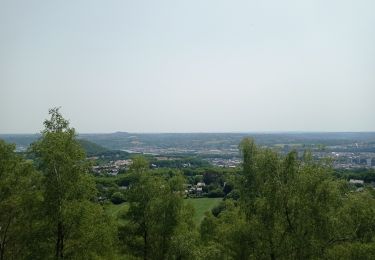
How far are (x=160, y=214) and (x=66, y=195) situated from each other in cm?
898

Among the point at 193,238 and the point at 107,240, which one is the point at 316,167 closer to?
the point at 193,238

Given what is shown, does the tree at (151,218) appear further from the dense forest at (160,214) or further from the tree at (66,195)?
the tree at (66,195)

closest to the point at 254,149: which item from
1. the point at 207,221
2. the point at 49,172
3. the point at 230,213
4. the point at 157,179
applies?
the point at 230,213

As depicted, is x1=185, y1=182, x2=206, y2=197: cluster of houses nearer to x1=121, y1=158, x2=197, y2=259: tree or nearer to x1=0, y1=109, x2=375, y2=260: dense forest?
x1=121, y1=158, x2=197, y2=259: tree

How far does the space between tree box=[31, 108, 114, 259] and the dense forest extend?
50 millimetres

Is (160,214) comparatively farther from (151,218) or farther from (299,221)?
(299,221)

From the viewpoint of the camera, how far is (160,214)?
90.8 feet

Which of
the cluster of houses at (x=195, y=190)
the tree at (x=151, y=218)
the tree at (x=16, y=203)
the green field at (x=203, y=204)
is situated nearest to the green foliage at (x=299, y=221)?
the tree at (x=151, y=218)

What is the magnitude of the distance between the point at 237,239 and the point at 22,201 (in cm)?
1241

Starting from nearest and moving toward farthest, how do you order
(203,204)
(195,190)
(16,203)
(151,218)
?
(16,203) → (151,218) → (203,204) → (195,190)

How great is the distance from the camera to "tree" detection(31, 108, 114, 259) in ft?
66.2

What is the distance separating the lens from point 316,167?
23406mm

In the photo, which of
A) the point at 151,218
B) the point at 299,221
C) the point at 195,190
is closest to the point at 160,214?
the point at 151,218

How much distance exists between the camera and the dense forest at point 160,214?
20469 millimetres
